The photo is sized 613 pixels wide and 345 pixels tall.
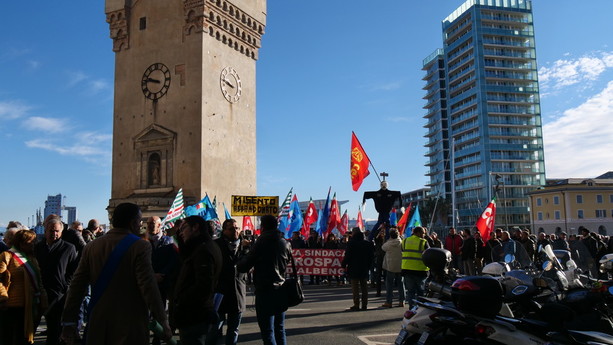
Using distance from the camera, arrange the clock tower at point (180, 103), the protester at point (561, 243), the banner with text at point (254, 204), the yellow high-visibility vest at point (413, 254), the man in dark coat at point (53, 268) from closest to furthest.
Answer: the man in dark coat at point (53, 268) → the yellow high-visibility vest at point (413, 254) → the protester at point (561, 243) → the banner with text at point (254, 204) → the clock tower at point (180, 103)

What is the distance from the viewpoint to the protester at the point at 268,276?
6336 mm

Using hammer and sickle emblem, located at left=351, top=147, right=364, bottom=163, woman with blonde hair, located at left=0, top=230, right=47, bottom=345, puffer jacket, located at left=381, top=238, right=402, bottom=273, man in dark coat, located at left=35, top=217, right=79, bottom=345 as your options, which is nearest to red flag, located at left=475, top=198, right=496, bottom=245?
hammer and sickle emblem, located at left=351, top=147, right=364, bottom=163

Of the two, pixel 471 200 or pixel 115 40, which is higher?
pixel 115 40

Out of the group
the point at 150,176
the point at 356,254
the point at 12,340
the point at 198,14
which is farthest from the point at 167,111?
the point at 12,340

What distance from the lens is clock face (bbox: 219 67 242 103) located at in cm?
3209

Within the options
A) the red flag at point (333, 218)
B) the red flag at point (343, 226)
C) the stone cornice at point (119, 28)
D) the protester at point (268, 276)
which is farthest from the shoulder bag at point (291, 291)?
the stone cornice at point (119, 28)

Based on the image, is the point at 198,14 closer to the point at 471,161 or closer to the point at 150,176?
the point at 150,176

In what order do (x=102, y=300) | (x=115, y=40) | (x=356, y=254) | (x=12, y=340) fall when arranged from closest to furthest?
(x=102, y=300), (x=12, y=340), (x=356, y=254), (x=115, y=40)

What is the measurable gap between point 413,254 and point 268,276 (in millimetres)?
5598

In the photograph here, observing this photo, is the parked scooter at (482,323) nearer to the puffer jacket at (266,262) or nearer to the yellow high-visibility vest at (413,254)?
the puffer jacket at (266,262)

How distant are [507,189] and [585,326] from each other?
9730cm

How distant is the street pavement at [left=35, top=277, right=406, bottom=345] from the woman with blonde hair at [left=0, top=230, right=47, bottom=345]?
2496 millimetres

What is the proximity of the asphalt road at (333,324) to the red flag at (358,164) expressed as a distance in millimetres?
5476

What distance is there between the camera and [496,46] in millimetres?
98750
